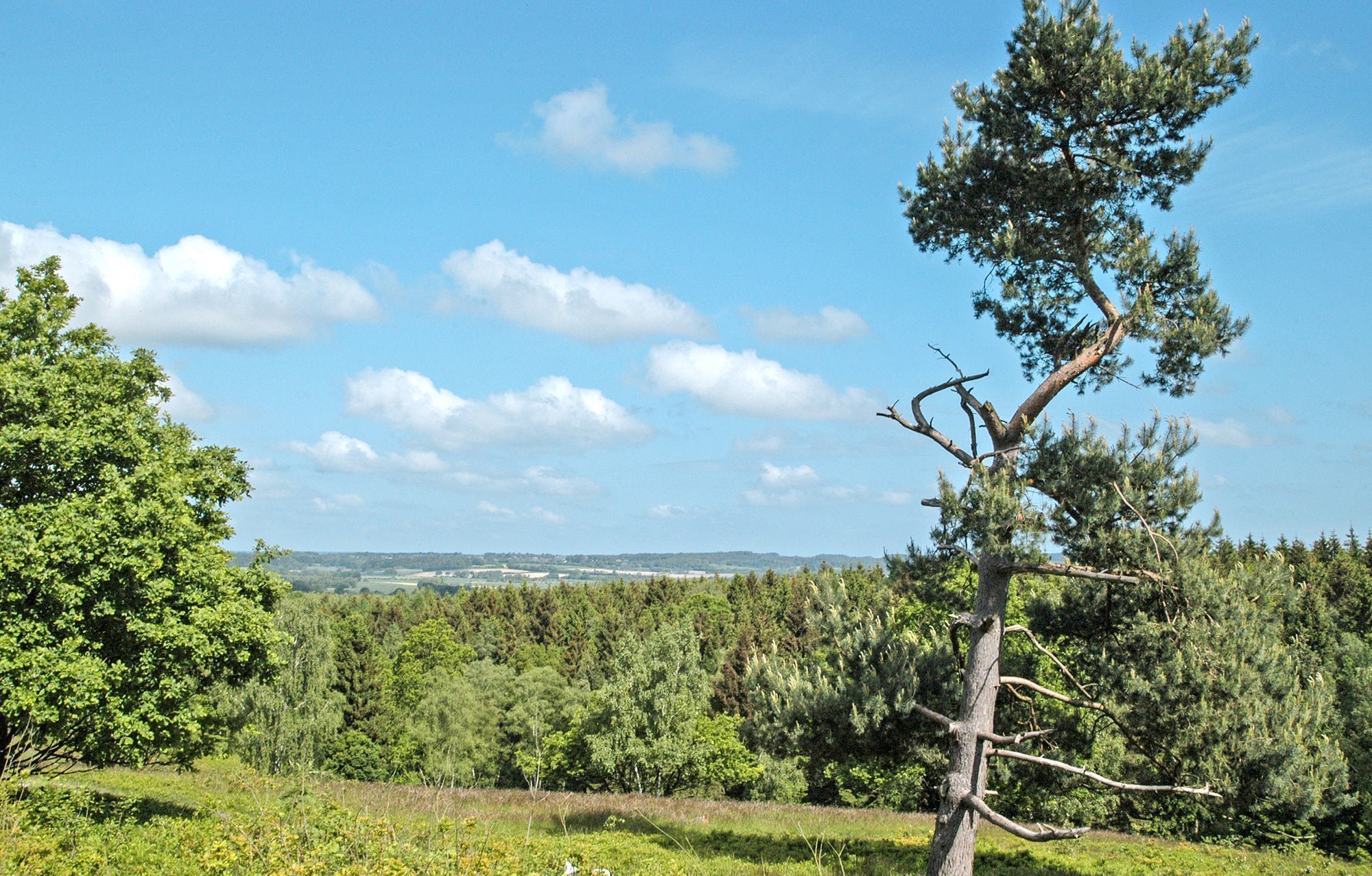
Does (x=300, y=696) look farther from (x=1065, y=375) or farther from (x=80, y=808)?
(x=1065, y=375)

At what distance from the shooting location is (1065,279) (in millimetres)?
12344

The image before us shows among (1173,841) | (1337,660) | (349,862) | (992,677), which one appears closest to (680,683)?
(1173,841)

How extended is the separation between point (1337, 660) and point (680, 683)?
27.7 m

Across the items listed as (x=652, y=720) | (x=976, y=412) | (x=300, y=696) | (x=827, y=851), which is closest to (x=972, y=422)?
(x=976, y=412)

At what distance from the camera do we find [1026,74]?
37.2 feet

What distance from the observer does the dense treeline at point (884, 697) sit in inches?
413

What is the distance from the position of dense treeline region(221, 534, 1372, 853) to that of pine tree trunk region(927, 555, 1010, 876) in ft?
3.08

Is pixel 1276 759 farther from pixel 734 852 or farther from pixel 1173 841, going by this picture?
pixel 1173 841

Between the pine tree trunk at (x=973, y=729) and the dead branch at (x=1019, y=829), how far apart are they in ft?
0.69

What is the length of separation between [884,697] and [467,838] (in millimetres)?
7234

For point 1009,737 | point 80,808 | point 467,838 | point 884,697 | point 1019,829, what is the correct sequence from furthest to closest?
point 884,697
point 80,808
point 1009,737
point 1019,829
point 467,838

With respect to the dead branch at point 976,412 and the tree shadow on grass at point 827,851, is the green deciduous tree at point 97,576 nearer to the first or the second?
the tree shadow on grass at point 827,851

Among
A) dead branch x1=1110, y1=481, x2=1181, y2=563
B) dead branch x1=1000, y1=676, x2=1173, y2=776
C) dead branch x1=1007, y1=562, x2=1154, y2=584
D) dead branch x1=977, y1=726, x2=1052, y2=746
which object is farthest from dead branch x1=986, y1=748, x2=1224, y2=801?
dead branch x1=1110, y1=481, x2=1181, y2=563

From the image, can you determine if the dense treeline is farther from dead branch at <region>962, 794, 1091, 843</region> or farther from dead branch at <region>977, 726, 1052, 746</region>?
dead branch at <region>962, 794, 1091, 843</region>
